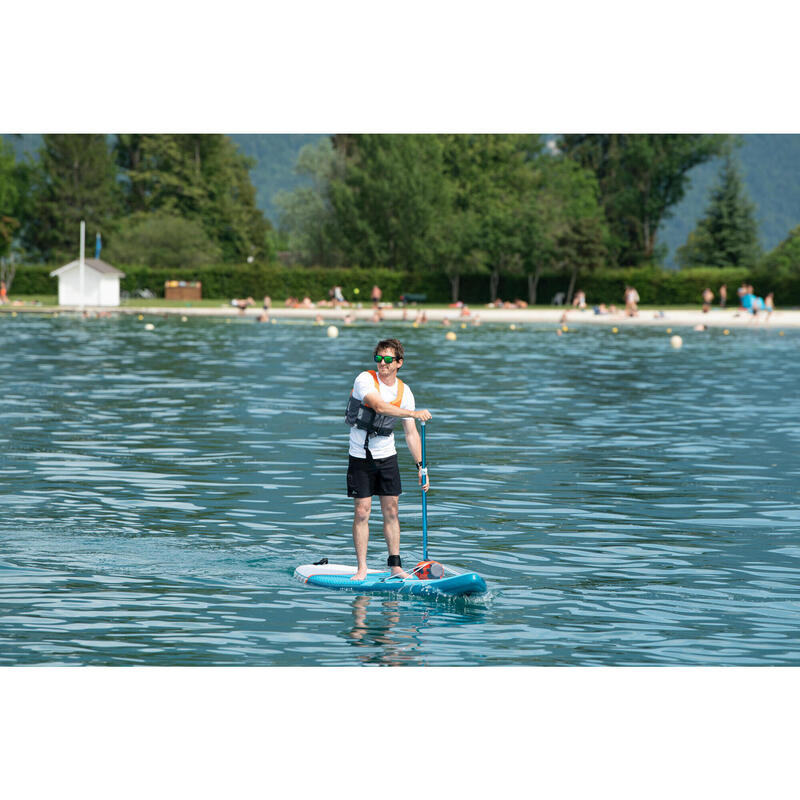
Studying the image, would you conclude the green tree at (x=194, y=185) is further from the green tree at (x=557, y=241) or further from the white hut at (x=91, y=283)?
the green tree at (x=557, y=241)

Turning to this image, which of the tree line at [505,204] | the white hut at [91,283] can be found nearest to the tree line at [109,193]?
the tree line at [505,204]

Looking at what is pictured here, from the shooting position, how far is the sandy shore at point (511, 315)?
69.8 m

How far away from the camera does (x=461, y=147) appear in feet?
363

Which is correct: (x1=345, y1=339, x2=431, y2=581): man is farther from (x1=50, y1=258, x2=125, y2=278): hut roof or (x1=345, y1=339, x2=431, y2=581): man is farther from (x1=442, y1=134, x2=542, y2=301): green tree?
(x1=442, y1=134, x2=542, y2=301): green tree

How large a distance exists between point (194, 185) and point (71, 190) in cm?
1073

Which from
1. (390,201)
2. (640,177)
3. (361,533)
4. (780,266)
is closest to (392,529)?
(361,533)

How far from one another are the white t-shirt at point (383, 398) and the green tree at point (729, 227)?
294ft

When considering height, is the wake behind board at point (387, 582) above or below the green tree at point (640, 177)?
below

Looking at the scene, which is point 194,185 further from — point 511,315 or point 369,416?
point 369,416

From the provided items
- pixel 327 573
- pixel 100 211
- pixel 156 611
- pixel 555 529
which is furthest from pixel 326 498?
pixel 100 211

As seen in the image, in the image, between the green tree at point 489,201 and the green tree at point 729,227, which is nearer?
the green tree at point 489,201

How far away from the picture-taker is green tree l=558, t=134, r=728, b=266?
11144 centimetres

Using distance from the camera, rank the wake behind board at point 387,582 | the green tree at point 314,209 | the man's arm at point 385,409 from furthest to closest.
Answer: the green tree at point 314,209, the wake behind board at point 387,582, the man's arm at point 385,409
